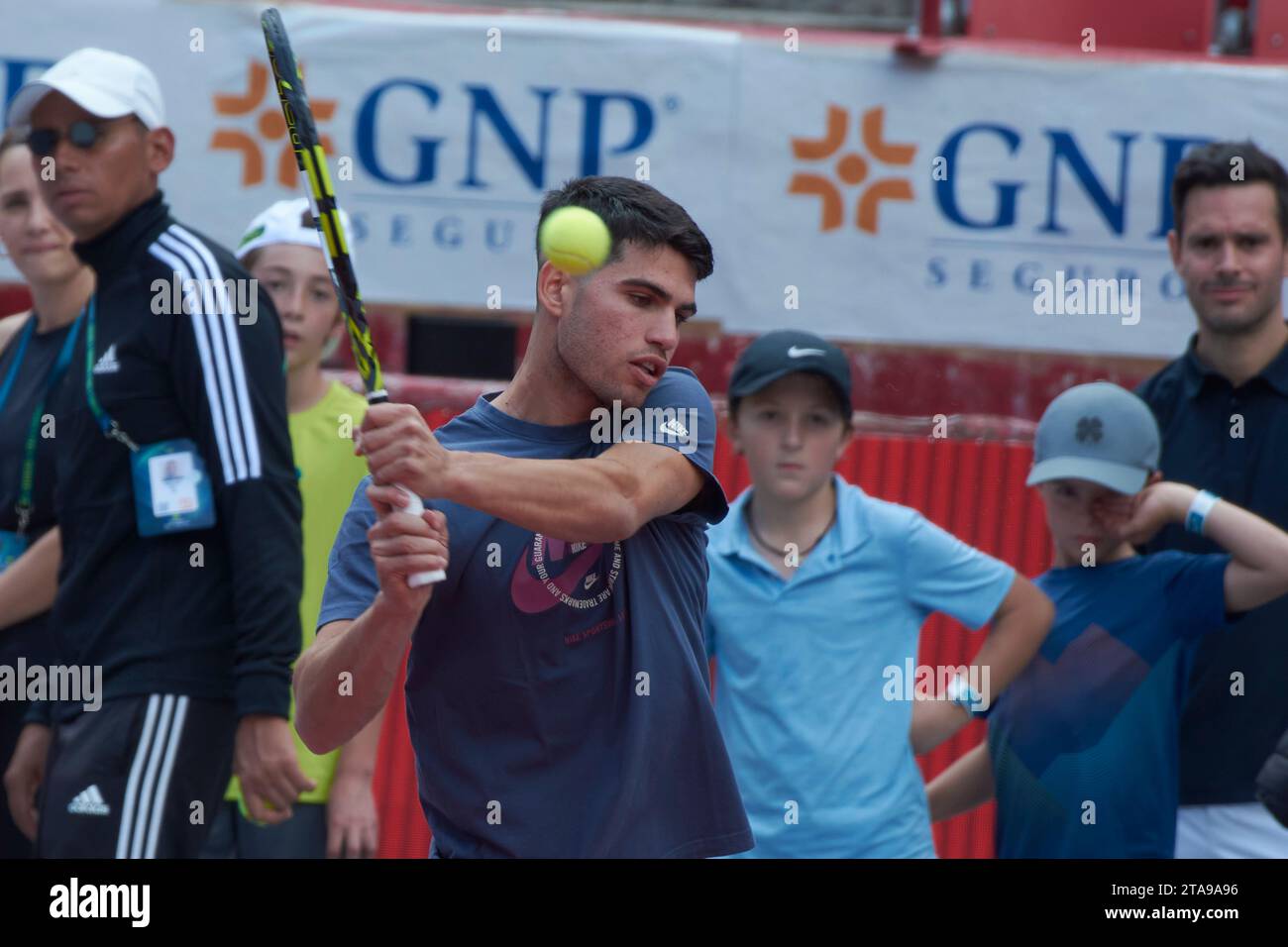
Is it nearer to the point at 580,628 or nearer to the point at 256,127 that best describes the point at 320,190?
the point at 580,628

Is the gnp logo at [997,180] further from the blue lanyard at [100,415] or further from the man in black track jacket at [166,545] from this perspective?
the blue lanyard at [100,415]

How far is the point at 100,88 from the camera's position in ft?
14.0

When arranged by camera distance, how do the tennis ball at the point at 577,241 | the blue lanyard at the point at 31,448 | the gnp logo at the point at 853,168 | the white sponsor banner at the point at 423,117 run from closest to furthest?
the tennis ball at the point at 577,241 → the blue lanyard at the point at 31,448 → the white sponsor banner at the point at 423,117 → the gnp logo at the point at 853,168

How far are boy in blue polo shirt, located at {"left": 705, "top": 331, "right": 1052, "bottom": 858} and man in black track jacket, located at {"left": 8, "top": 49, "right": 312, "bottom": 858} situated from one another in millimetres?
1120

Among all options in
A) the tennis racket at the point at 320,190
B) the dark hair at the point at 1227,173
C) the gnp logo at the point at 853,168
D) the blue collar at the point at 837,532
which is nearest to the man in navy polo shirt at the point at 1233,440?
the dark hair at the point at 1227,173

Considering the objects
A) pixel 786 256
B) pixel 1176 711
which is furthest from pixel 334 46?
pixel 1176 711

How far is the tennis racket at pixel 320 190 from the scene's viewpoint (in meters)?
2.85

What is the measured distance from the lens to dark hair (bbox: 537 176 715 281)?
2936mm

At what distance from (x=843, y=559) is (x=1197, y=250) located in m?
1.25

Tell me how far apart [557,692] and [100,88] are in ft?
7.10

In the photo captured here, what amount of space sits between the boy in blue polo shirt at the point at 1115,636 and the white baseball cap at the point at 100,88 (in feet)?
7.75

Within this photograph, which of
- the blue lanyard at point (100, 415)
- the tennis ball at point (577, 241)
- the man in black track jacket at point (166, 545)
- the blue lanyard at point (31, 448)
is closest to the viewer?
the tennis ball at point (577, 241)

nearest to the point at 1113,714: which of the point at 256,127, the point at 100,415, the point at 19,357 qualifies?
the point at 100,415
